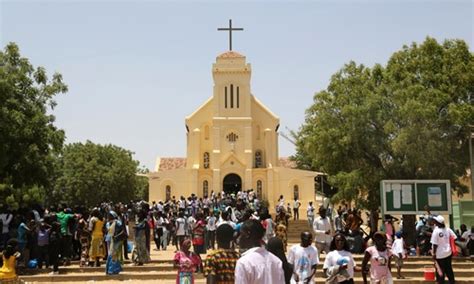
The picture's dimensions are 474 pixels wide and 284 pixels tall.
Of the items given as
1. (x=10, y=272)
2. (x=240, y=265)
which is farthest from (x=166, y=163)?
(x=240, y=265)

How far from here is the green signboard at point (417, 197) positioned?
17938 mm

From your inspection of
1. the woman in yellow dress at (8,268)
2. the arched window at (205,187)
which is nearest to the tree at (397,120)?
the woman in yellow dress at (8,268)

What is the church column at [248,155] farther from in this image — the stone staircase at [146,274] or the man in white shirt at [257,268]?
the man in white shirt at [257,268]

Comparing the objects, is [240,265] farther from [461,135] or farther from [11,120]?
[461,135]

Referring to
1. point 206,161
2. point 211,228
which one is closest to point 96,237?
point 211,228

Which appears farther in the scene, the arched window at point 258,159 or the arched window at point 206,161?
the arched window at point 258,159

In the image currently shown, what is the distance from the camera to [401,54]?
26234 millimetres

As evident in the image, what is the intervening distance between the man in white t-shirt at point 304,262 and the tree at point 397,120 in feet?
53.0

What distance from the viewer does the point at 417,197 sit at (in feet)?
59.1

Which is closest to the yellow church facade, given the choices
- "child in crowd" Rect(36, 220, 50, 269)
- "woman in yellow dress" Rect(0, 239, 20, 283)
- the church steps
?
the church steps

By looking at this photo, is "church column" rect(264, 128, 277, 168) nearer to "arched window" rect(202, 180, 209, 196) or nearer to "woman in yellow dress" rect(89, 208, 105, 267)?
"arched window" rect(202, 180, 209, 196)

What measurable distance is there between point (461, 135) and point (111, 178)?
118 ft

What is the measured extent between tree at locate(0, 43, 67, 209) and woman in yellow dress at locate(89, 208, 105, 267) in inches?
199

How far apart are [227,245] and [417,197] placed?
1331cm
